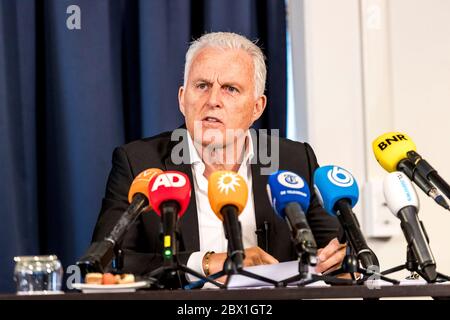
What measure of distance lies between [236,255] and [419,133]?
2.00 m

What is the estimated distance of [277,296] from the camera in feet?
4.58

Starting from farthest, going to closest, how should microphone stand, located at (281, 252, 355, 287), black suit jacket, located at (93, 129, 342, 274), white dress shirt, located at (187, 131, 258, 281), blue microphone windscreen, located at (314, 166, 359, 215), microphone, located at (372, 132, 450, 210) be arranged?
white dress shirt, located at (187, 131, 258, 281), black suit jacket, located at (93, 129, 342, 274), microphone, located at (372, 132, 450, 210), blue microphone windscreen, located at (314, 166, 359, 215), microphone stand, located at (281, 252, 355, 287)

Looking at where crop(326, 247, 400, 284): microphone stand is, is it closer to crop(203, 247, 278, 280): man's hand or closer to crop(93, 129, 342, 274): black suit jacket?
crop(203, 247, 278, 280): man's hand

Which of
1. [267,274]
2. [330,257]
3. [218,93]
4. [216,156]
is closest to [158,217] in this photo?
[216,156]

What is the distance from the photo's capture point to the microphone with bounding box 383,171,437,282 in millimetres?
1699

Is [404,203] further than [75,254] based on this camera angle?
No

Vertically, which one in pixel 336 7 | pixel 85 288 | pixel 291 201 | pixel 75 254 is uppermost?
pixel 336 7

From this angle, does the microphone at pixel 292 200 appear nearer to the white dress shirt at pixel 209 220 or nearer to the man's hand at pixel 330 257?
the man's hand at pixel 330 257

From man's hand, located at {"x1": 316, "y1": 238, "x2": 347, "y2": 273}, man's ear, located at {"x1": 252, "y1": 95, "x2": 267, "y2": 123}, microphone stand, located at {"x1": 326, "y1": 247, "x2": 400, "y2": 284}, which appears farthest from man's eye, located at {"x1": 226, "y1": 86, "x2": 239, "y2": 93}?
microphone stand, located at {"x1": 326, "y1": 247, "x2": 400, "y2": 284}

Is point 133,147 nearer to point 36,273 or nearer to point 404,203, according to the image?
point 36,273

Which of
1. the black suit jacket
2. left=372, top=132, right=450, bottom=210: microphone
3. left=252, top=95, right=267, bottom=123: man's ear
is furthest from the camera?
left=252, top=95, right=267, bottom=123: man's ear

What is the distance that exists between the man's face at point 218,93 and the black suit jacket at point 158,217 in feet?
0.39

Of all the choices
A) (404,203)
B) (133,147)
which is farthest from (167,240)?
(133,147)

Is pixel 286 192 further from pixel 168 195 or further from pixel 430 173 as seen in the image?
pixel 430 173
